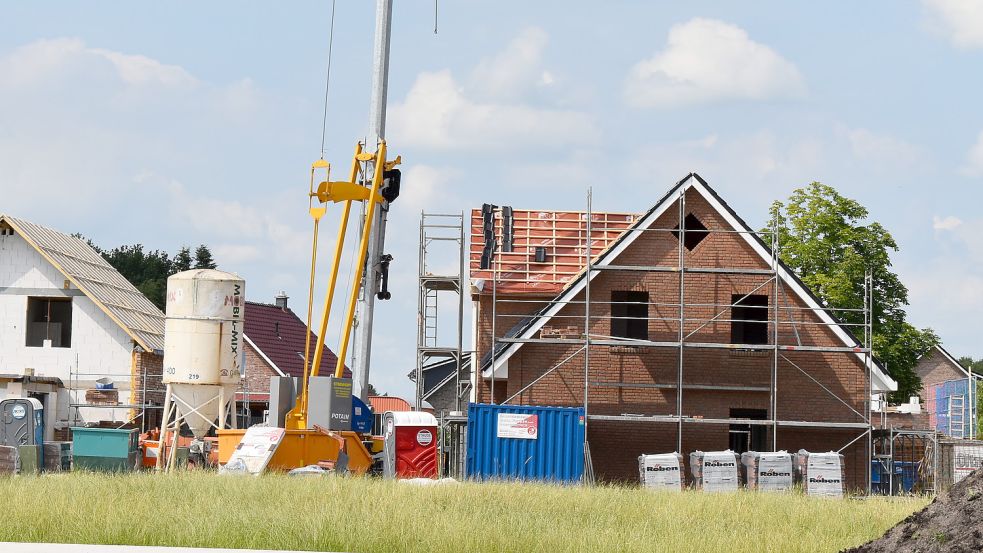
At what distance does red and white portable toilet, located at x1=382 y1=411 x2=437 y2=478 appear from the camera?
87.2 ft

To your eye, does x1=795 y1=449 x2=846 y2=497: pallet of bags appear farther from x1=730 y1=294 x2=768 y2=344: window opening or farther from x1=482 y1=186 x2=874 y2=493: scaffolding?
x1=730 y1=294 x2=768 y2=344: window opening

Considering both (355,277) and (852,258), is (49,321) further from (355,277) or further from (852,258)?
(852,258)

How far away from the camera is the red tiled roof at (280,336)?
52000 millimetres

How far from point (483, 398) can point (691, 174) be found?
23.4 feet

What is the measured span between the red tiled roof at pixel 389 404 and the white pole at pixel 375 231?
644 inches

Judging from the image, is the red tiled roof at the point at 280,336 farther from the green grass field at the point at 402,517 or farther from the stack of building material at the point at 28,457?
the green grass field at the point at 402,517

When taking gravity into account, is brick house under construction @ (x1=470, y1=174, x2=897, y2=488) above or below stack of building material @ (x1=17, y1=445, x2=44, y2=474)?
above

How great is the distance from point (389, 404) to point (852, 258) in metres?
17.4

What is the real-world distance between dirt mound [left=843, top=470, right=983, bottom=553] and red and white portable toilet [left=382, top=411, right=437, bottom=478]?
1467 centimetres

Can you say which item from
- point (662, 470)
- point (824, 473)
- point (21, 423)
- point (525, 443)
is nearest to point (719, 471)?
point (662, 470)

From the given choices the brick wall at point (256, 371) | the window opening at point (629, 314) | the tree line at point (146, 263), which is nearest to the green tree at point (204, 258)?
the tree line at point (146, 263)

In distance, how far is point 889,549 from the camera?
41.0 feet

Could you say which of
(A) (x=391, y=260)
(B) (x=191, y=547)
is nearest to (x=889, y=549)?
(B) (x=191, y=547)

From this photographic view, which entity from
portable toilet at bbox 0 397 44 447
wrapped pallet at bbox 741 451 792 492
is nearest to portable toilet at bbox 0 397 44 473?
portable toilet at bbox 0 397 44 447
